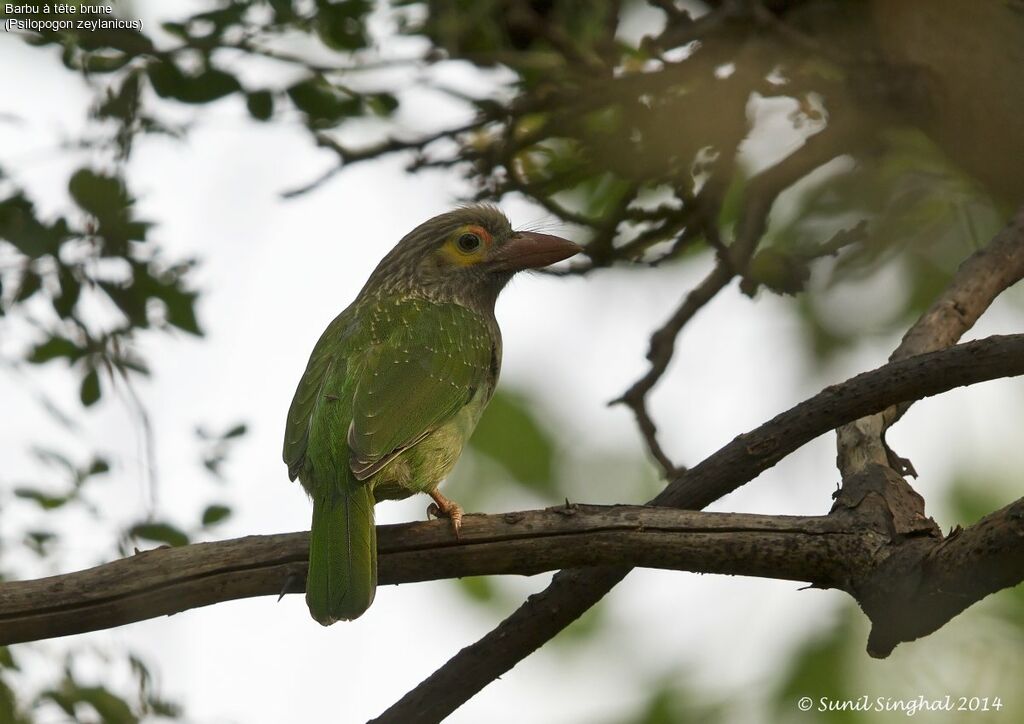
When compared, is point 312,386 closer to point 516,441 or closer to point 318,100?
point 318,100

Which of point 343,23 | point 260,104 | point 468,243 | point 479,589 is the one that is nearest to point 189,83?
point 260,104

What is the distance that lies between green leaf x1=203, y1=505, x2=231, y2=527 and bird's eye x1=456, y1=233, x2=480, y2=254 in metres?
1.39

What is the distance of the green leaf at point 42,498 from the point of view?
12.7ft

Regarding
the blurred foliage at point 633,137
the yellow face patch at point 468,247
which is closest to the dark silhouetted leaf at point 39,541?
the blurred foliage at point 633,137

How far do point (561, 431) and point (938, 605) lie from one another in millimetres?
3743

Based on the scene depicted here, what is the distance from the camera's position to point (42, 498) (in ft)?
12.7

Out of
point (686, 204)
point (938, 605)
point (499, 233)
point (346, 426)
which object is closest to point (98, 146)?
point (346, 426)

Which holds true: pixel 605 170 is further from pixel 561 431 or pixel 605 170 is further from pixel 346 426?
pixel 561 431

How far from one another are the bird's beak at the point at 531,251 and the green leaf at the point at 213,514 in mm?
1383

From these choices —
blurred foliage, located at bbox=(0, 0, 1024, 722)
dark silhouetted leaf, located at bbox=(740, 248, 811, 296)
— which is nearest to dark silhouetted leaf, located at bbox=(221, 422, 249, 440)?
blurred foliage, located at bbox=(0, 0, 1024, 722)

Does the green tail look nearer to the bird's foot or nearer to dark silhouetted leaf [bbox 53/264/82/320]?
the bird's foot

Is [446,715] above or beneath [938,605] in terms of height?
above

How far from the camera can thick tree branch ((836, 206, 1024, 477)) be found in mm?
3133

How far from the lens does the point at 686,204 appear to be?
4410 mm
